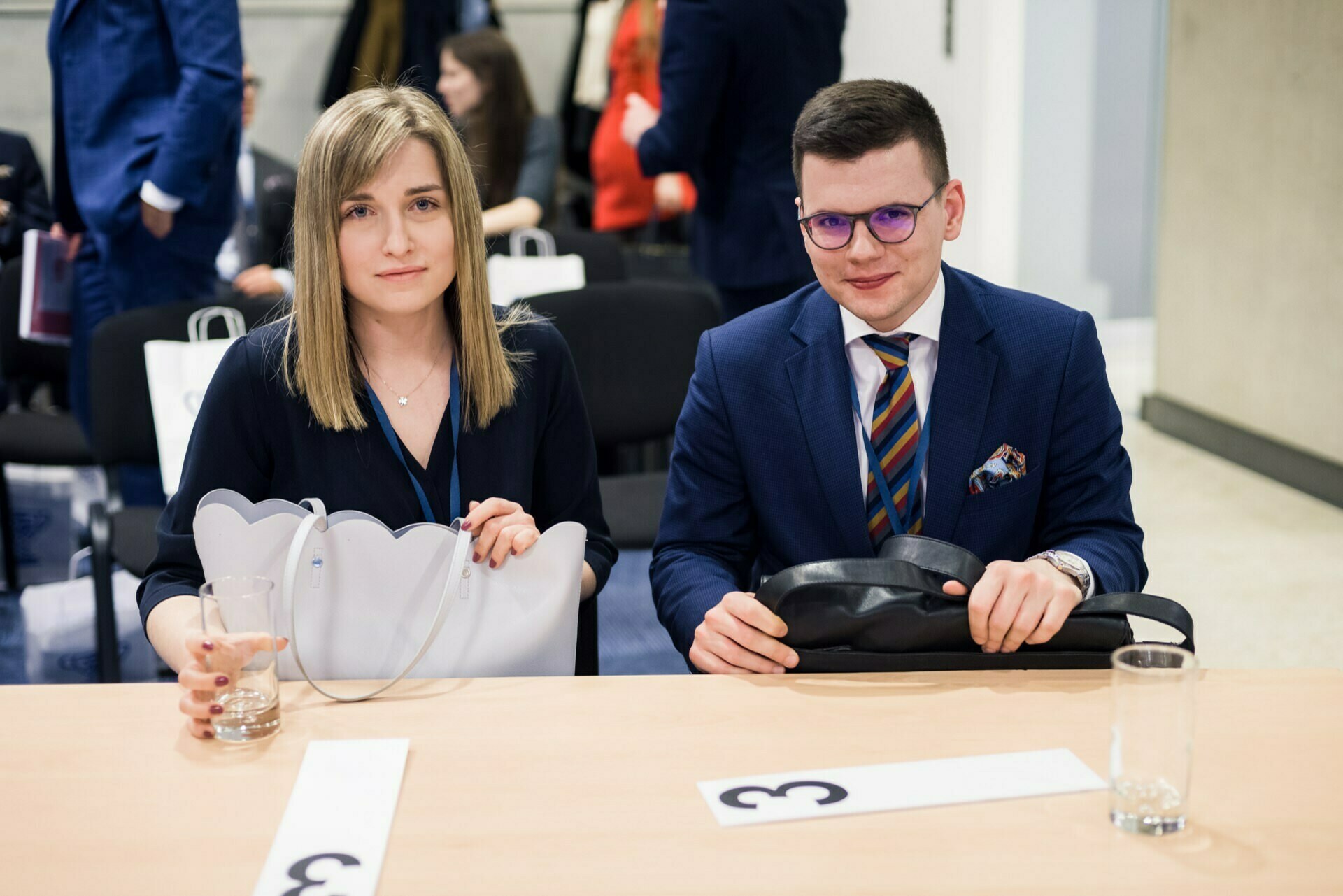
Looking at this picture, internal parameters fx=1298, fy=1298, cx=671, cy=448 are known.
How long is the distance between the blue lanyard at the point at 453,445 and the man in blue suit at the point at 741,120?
1522 mm

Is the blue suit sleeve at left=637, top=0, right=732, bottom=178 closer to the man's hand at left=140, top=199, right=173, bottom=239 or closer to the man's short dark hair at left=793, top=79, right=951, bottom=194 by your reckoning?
the man's hand at left=140, top=199, right=173, bottom=239

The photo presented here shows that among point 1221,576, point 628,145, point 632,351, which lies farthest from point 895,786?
point 628,145

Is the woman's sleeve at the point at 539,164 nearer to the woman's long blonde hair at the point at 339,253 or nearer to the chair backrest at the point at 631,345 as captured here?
Answer: the chair backrest at the point at 631,345

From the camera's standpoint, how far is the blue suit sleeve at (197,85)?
3039 millimetres

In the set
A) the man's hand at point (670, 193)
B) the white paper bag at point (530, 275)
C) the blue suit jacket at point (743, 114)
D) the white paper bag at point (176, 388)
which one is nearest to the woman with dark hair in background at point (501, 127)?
the white paper bag at point (530, 275)

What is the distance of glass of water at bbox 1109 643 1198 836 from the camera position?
1.05m

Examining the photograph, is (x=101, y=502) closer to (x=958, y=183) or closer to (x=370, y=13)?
(x=958, y=183)

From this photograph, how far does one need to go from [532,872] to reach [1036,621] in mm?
626

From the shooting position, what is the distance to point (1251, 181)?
4680 mm

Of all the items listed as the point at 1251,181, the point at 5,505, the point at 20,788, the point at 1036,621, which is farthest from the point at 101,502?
the point at 1251,181

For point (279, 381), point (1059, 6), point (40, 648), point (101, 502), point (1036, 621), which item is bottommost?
point (40, 648)

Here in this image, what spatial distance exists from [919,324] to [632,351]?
138 centimetres

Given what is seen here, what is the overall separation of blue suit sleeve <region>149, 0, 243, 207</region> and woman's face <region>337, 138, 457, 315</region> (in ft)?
5.05

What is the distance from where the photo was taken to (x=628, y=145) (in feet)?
17.4
